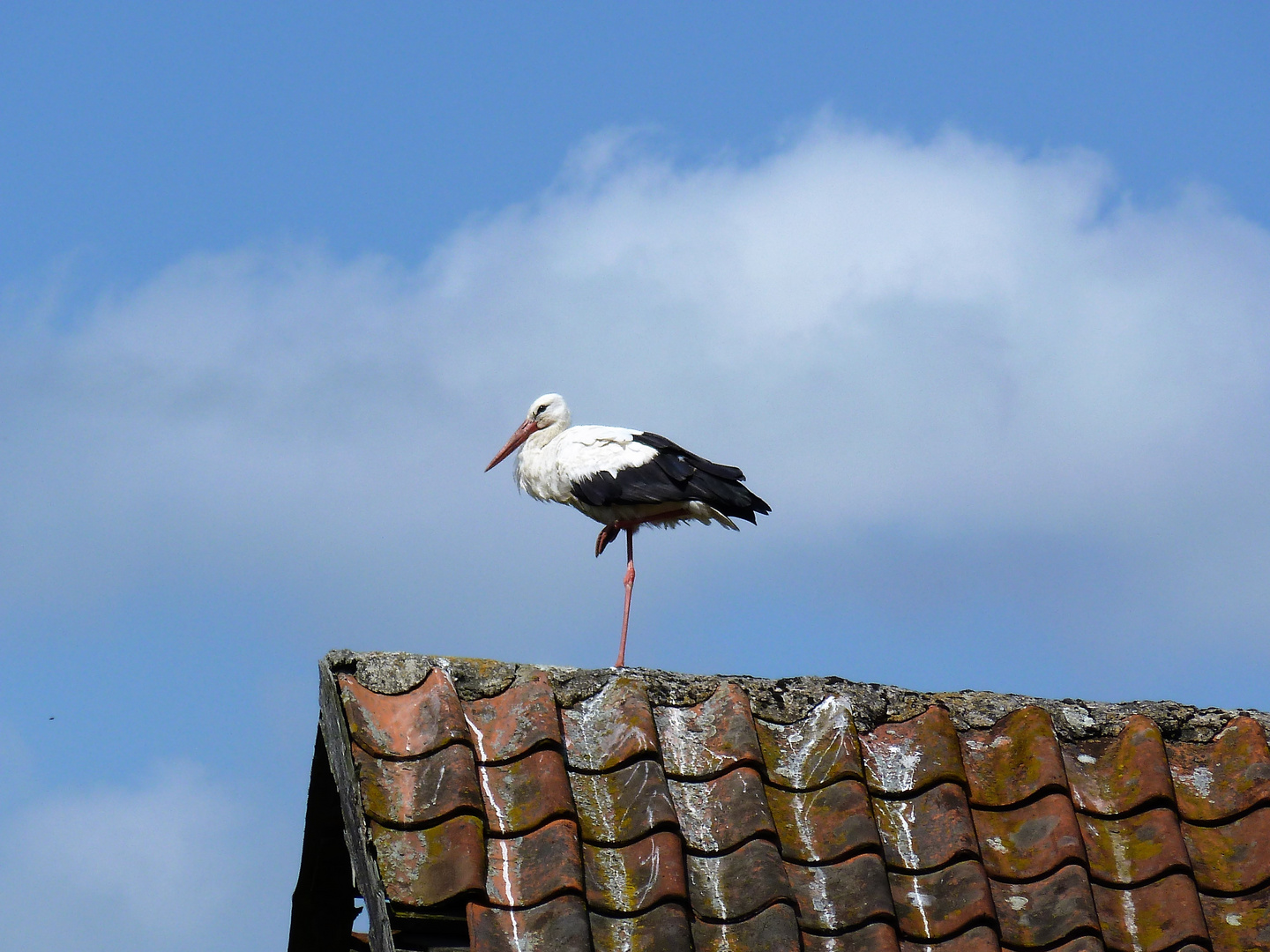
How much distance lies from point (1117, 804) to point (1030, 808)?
254 mm

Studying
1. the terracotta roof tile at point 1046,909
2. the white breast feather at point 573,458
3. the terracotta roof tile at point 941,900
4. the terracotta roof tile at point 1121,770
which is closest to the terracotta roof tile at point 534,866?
the terracotta roof tile at point 941,900

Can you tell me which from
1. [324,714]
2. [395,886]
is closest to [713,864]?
[395,886]

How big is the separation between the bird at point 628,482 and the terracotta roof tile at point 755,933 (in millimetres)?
5146

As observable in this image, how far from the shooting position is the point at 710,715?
394cm

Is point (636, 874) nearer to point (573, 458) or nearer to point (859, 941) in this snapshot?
point (859, 941)

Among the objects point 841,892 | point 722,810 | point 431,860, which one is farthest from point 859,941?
point 431,860

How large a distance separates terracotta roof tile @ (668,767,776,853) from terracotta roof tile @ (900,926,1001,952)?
410 millimetres

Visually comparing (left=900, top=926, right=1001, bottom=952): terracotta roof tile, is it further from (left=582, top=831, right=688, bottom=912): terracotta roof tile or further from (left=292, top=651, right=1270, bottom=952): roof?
(left=582, top=831, right=688, bottom=912): terracotta roof tile

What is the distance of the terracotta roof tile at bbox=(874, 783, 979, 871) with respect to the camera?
367 cm

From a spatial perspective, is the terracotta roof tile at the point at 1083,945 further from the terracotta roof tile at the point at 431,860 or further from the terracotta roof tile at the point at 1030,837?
the terracotta roof tile at the point at 431,860

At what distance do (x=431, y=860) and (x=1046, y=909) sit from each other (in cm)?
146

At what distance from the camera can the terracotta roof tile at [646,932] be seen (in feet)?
10.8

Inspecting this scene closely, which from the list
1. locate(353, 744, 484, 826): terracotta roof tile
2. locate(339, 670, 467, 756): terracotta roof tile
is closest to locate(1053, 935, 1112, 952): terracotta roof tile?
locate(353, 744, 484, 826): terracotta roof tile

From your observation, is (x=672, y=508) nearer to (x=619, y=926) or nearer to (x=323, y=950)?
(x=323, y=950)
